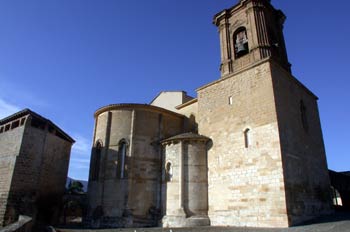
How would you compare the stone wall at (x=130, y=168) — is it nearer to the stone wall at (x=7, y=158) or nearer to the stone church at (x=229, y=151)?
the stone church at (x=229, y=151)

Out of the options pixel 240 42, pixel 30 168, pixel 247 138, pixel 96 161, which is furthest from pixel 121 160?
pixel 240 42

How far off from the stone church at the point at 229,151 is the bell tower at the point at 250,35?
0.21 ft

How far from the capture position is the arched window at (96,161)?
16.2 metres

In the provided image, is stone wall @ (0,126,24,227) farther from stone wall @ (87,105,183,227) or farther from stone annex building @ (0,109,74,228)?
stone wall @ (87,105,183,227)

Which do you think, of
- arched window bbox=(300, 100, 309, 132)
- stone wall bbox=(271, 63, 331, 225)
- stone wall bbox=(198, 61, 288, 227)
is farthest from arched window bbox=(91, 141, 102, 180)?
arched window bbox=(300, 100, 309, 132)

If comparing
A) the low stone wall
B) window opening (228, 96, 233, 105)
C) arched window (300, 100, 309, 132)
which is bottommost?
the low stone wall

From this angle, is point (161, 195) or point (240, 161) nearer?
point (240, 161)

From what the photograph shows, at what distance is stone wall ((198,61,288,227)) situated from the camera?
453 inches

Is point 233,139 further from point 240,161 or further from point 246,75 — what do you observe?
point 246,75

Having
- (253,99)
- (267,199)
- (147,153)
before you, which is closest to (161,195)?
(147,153)

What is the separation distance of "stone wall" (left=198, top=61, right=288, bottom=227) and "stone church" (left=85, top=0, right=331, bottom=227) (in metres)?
0.05

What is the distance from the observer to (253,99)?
44.7ft

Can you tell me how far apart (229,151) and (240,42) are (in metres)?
6.72

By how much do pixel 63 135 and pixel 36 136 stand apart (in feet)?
9.85
